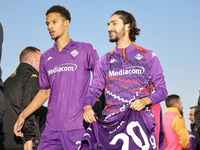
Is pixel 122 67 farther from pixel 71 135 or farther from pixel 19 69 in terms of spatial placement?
pixel 19 69

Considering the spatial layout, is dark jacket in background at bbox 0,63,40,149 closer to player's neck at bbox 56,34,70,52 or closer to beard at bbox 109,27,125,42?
player's neck at bbox 56,34,70,52

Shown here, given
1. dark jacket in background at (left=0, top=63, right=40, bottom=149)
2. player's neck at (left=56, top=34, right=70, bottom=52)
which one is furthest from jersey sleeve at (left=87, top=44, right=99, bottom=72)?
dark jacket in background at (left=0, top=63, right=40, bottom=149)

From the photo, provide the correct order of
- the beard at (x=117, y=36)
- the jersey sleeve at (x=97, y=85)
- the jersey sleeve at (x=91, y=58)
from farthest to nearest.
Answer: the jersey sleeve at (x=91, y=58) < the beard at (x=117, y=36) < the jersey sleeve at (x=97, y=85)

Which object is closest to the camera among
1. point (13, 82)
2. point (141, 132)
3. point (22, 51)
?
point (141, 132)

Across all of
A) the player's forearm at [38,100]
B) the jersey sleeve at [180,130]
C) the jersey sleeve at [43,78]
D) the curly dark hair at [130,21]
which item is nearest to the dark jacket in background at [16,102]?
the player's forearm at [38,100]

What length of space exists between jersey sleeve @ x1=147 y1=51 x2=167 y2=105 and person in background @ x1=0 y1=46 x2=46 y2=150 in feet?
8.07

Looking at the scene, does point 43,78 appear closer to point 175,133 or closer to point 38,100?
point 38,100

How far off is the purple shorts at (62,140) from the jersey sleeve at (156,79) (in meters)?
1.21

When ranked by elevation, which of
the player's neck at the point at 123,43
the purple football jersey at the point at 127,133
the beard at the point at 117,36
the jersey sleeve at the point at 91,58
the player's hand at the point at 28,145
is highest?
the beard at the point at 117,36

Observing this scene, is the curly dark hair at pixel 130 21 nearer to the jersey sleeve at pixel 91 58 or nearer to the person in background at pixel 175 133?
the jersey sleeve at pixel 91 58

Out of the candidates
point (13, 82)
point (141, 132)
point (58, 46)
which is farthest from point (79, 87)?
point (13, 82)

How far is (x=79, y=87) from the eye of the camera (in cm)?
453

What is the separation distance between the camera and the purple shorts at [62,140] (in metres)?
4.34

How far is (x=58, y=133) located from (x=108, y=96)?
38.8 inches
